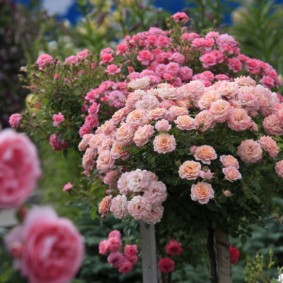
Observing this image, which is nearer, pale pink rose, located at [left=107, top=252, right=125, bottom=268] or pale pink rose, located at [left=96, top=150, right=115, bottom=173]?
A: pale pink rose, located at [left=96, top=150, right=115, bottom=173]

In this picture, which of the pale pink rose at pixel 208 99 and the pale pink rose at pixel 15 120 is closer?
the pale pink rose at pixel 208 99

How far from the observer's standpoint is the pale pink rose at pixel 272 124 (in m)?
3.17

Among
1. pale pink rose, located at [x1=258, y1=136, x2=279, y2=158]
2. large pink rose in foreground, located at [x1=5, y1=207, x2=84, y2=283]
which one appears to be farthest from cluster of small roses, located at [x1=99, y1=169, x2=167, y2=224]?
large pink rose in foreground, located at [x1=5, y1=207, x2=84, y2=283]

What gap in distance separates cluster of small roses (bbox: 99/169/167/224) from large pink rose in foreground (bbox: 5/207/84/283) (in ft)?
4.70

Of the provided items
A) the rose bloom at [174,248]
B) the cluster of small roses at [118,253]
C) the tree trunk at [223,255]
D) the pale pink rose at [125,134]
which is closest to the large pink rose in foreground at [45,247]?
the pale pink rose at [125,134]

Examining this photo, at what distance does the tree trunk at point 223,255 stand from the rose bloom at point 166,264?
1.40 feet

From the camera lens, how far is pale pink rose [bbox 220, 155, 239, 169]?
291 centimetres

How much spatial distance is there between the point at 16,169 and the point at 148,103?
1.68 meters

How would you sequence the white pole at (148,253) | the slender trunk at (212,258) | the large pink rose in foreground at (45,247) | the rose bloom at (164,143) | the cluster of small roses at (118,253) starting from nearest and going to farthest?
the large pink rose in foreground at (45,247) < the rose bloom at (164,143) < the white pole at (148,253) < the slender trunk at (212,258) < the cluster of small roses at (118,253)

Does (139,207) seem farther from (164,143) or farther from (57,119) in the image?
(57,119)

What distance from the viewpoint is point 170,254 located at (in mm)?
3918

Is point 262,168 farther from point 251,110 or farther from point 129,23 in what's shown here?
point 129,23

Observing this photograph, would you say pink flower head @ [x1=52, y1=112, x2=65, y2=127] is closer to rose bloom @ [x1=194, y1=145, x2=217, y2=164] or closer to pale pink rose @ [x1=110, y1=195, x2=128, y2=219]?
pale pink rose @ [x1=110, y1=195, x2=128, y2=219]

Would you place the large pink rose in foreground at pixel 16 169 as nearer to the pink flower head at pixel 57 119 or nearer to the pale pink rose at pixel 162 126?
the pale pink rose at pixel 162 126
